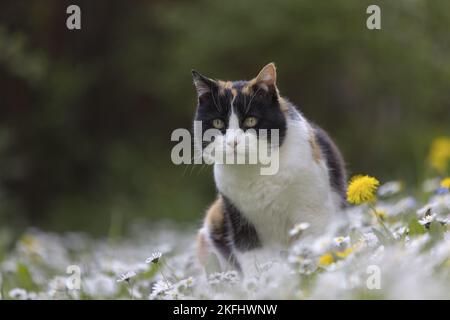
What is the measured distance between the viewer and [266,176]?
111 inches

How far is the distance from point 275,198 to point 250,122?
33 cm

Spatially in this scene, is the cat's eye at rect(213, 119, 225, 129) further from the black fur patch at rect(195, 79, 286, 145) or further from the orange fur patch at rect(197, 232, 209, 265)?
the orange fur patch at rect(197, 232, 209, 265)

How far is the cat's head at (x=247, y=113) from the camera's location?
277 cm

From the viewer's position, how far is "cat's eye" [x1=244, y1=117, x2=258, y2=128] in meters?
2.80

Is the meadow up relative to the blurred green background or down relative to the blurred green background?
down

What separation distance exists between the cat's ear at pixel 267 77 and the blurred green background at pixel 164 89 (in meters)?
Result: 4.27

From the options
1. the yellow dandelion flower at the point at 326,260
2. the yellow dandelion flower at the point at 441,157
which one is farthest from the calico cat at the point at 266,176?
the yellow dandelion flower at the point at 441,157

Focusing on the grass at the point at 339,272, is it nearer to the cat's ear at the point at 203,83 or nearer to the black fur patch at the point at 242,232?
the black fur patch at the point at 242,232

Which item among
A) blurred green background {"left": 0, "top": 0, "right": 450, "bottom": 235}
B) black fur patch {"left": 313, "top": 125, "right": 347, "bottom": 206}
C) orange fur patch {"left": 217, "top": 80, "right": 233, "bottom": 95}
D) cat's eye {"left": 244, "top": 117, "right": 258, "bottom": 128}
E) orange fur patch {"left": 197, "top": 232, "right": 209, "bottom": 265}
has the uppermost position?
blurred green background {"left": 0, "top": 0, "right": 450, "bottom": 235}

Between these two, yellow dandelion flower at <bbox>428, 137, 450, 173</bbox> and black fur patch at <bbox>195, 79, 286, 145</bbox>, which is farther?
yellow dandelion flower at <bbox>428, 137, 450, 173</bbox>

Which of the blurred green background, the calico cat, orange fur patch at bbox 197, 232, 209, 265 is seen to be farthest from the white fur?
the blurred green background

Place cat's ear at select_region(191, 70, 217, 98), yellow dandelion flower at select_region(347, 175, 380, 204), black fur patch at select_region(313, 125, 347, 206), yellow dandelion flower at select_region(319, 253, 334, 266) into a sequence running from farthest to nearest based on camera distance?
black fur patch at select_region(313, 125, 347, 206) → cat's ear at select_region(191, 70, 217, 98) → yellow dandelion flower at select_region(347, 175, 380, 204) → yellow dandelion flower at select_region(319, 253, 334, 266)

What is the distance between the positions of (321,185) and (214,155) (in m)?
0.46
